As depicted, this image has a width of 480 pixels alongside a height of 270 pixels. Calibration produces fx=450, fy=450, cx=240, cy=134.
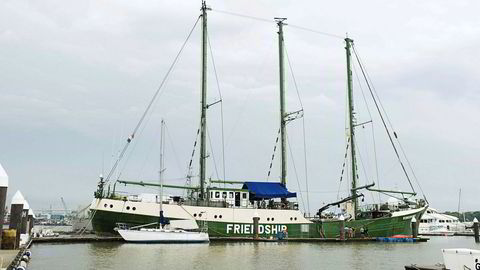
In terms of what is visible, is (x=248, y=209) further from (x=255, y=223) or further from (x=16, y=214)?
(x=16, y=214)

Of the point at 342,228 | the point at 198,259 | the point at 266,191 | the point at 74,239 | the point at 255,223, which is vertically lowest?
the point at 198,259

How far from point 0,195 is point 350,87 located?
148 feet

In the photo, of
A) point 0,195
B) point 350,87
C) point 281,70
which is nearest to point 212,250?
point 0,195

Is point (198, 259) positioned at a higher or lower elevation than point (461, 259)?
lower

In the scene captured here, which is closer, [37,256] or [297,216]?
[37,256]

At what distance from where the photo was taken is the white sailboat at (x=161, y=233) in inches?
1371

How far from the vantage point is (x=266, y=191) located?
144 feet

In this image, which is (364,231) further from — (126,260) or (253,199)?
(126,260)

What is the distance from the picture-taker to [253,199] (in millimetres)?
43969

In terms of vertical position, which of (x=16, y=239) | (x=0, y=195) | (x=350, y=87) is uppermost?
(x=350, y=87)

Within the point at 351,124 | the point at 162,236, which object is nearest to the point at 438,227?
the point at 351,124

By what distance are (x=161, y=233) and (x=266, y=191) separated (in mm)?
12444

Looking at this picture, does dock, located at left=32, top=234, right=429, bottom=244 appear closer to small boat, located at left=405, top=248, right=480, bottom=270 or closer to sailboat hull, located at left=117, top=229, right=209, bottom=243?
sailboat hull, located at left=117, top=229, right=209, bottom=243

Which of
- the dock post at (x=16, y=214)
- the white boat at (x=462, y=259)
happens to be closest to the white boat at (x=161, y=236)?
the dock post at (x=16, y=214)
